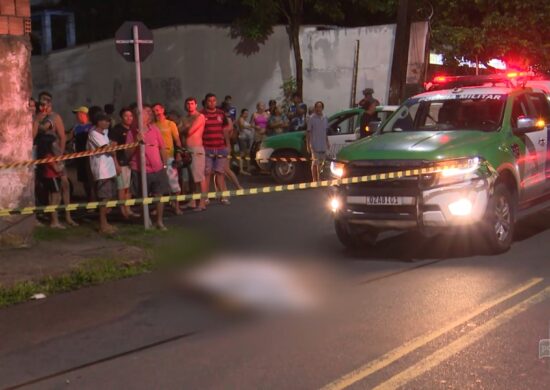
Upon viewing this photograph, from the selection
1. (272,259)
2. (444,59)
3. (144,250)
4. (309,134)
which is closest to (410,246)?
(272,259)

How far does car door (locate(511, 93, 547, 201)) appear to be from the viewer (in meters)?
9.12

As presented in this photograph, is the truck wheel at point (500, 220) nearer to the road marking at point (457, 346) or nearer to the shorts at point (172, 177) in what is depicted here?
the road marking at point (457, 346)

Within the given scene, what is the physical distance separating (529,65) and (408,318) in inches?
706

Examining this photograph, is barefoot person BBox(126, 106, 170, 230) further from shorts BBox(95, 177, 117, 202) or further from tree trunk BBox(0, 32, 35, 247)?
tree trunk BBox(0, 32, 35, 247)

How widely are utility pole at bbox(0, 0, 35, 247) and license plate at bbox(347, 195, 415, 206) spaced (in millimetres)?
3845

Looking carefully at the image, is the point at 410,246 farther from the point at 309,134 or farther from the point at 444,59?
the point at 444,59

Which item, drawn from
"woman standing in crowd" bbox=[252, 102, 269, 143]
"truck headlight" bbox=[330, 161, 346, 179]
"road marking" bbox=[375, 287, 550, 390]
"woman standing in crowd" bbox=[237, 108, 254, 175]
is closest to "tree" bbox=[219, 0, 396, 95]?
"woman standing in crowd" bbox=[252, 102, 269, 143]

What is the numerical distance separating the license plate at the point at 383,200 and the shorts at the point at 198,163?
385 cm

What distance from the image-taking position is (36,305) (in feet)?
23.0

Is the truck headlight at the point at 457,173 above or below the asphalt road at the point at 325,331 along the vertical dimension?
above

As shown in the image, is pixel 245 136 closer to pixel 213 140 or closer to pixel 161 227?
pixel 213 140

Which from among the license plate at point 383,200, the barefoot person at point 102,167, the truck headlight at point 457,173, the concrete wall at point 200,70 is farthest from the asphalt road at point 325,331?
the concrete wall at point 200,70

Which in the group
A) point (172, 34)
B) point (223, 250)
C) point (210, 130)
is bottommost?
point (223, 250)

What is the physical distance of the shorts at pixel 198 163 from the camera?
461 inches
